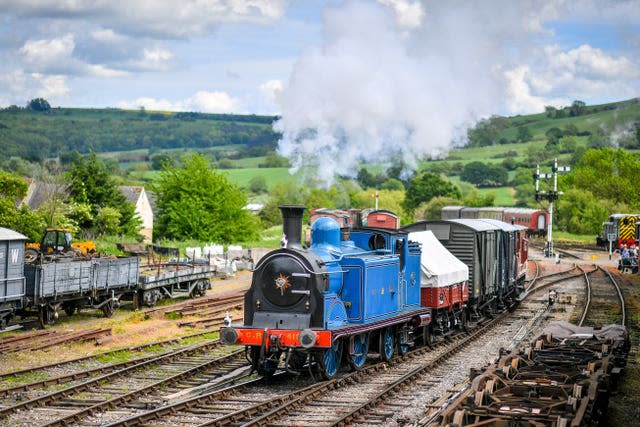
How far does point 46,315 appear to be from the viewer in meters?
22.9

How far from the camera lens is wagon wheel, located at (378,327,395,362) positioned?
57.5 feet

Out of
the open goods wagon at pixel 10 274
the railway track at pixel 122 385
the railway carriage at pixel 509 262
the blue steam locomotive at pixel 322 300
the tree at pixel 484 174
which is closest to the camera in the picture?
the railway track at pixel 122 385

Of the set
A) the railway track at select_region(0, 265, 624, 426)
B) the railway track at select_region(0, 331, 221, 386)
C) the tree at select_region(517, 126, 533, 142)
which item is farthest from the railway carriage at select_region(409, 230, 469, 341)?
the tree at select_region(517, 126, 533, 142)

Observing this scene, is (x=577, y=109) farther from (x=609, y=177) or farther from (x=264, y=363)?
(x=264, y=363)

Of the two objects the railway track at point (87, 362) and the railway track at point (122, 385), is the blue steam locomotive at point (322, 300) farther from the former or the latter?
the railway track at point (87, 362)

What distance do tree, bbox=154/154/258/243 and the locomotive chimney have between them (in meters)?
40.0

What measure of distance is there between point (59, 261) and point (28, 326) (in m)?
2.13

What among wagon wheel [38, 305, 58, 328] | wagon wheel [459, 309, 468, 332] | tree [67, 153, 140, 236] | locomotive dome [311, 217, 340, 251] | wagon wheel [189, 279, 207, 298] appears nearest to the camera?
locomotive dome [311, 217, 340, 251]

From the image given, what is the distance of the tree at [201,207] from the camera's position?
181ft

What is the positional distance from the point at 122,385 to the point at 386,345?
5.49 metres

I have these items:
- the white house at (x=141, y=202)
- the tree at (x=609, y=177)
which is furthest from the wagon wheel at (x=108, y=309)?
the tree at (x=609, y=177)

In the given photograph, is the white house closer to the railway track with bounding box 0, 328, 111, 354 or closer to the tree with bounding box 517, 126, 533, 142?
the railway track with bounding box 0, 328, 111, 354

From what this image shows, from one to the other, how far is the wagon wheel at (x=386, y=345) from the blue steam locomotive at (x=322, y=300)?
2 cm

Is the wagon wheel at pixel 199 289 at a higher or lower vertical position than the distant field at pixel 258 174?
lower
